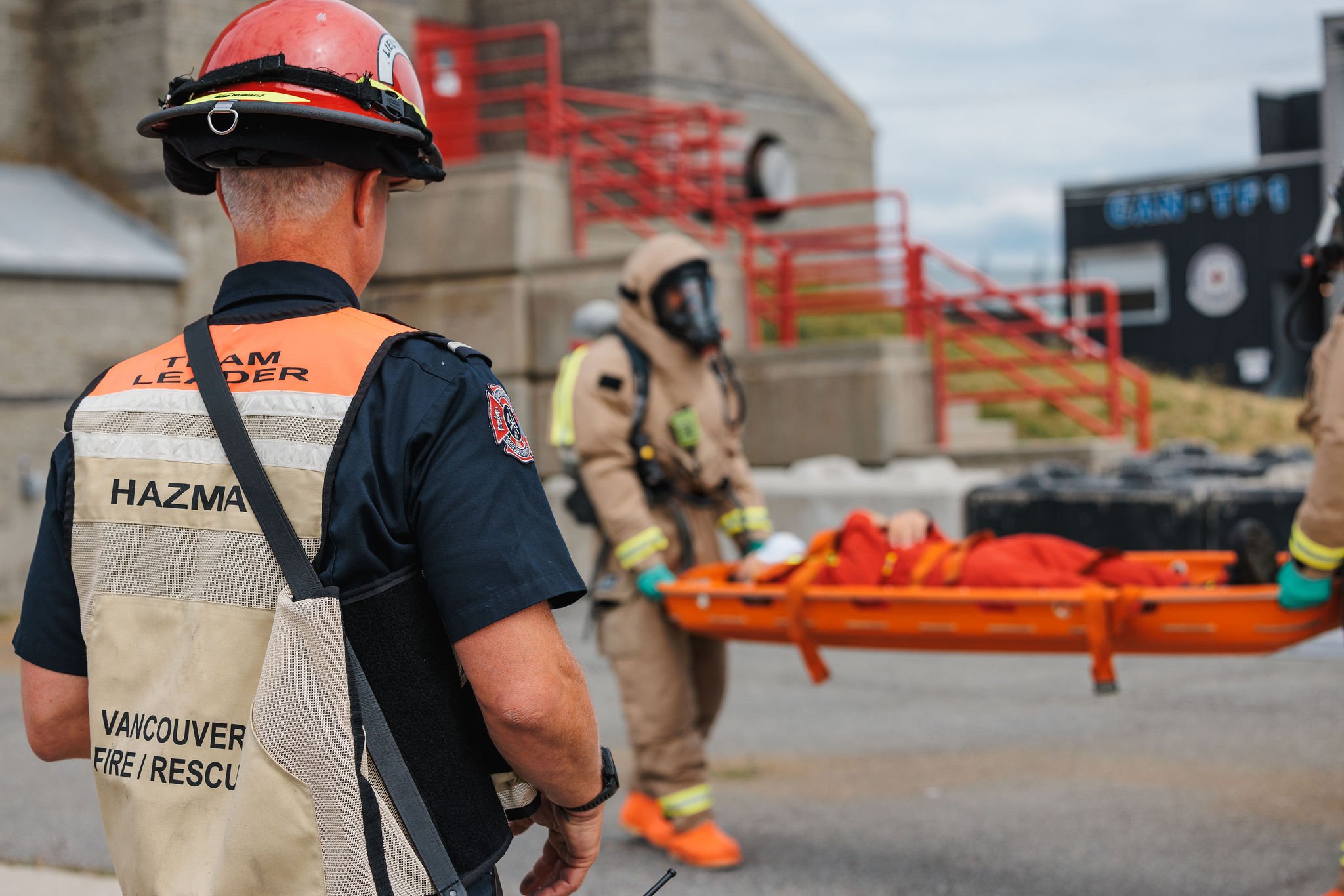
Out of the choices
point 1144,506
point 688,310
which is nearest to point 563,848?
point 688,310

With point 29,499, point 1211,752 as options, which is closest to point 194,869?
point 1211,752

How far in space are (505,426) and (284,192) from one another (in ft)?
1.36

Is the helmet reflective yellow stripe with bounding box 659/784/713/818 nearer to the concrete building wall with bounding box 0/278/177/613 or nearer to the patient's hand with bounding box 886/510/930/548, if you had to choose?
the patient's hand with bounding box 886/510/930/548

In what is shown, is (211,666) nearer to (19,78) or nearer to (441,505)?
(441,505)

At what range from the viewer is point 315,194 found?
69.4 inches

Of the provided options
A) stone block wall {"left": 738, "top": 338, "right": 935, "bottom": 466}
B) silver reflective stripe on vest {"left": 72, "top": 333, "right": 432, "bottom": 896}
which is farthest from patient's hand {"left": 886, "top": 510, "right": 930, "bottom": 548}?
stone block wall {"left": 738, "top": 338, "right": 935, "bottom": 466}

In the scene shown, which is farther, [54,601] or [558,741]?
[54,601]

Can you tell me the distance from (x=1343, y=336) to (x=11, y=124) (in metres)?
10.3

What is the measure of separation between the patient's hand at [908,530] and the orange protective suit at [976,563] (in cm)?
2

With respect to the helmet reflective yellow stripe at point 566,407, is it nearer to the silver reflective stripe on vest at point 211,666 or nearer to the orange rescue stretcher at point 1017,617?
the orange rescue stretcher at point 1017,617

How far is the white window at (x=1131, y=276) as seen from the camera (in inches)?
1148

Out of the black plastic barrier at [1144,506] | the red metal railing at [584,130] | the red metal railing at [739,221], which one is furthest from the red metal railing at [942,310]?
the black plastic barrier at [1144,506]

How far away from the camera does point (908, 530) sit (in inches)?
189

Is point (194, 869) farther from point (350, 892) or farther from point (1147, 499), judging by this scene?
point (1147, 499)
